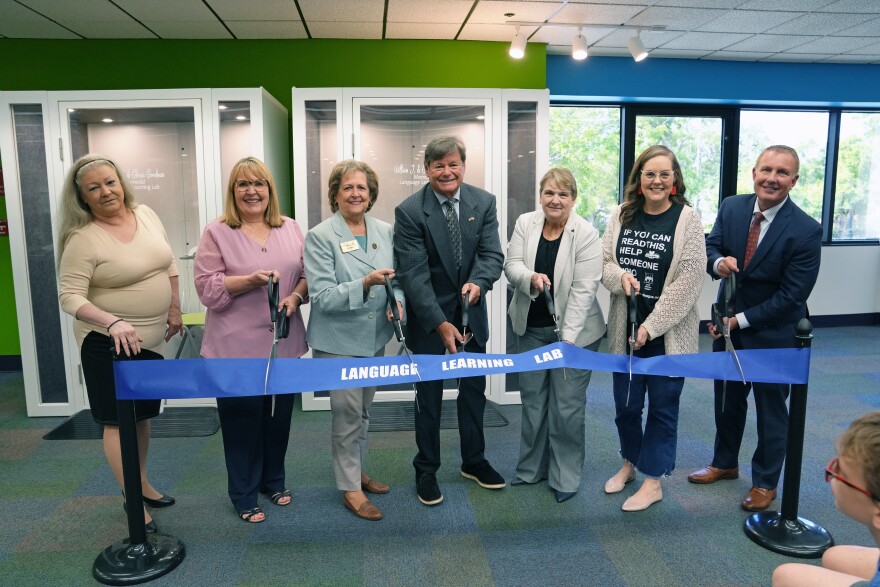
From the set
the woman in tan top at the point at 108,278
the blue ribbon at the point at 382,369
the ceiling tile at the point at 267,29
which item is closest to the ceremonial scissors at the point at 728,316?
the blue ribbon at the point at 382,369

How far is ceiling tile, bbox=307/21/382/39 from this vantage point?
4792 mm

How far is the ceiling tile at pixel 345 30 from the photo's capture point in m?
4.79

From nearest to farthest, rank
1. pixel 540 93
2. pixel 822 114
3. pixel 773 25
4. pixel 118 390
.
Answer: pixel 118 390 < pixel 540 93 < pixel 773 25 < pixel 822 114

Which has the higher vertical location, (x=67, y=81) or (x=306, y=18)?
(x=306, y=18)

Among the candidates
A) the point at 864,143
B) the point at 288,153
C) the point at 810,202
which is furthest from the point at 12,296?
the point at 864,143

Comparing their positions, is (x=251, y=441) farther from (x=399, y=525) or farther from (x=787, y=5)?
(x=787, y=5)

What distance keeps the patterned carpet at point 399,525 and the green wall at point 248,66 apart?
2.95 metres

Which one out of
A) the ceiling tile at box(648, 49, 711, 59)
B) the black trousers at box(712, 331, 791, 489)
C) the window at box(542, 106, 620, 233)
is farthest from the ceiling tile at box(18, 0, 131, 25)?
the ceiling tile at box(648, 49, 711, 59)

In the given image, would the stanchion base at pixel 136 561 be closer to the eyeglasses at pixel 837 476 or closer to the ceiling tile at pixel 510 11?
the eyeglasses at pixel 837 476

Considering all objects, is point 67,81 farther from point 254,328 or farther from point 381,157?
point 254,328

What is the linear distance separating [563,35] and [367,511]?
14.0 ft

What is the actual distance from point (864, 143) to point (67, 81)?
27.1ft

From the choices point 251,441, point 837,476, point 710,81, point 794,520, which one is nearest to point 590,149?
point 710,81

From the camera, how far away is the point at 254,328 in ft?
8.73
